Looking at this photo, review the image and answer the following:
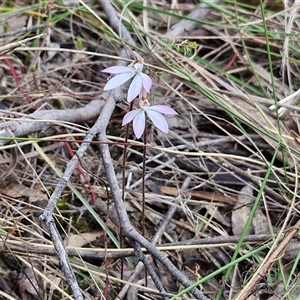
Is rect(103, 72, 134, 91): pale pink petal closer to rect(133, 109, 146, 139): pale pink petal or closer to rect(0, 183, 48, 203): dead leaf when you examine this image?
rect(133, 109, 146, 139): pale pink petal

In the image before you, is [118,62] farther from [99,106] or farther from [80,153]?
[80,153]

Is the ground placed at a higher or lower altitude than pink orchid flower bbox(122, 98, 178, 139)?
lower

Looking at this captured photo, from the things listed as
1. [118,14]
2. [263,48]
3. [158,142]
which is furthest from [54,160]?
[263,48]

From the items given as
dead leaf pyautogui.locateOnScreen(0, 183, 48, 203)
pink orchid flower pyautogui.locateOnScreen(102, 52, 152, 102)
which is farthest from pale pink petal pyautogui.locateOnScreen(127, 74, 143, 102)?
dead leaf pyautogui.locateOnScreen(0, 183, 48, 203)

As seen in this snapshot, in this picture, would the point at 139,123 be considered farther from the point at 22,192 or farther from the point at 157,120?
the point at 22,192

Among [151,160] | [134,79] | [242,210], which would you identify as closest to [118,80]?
[134,79]
